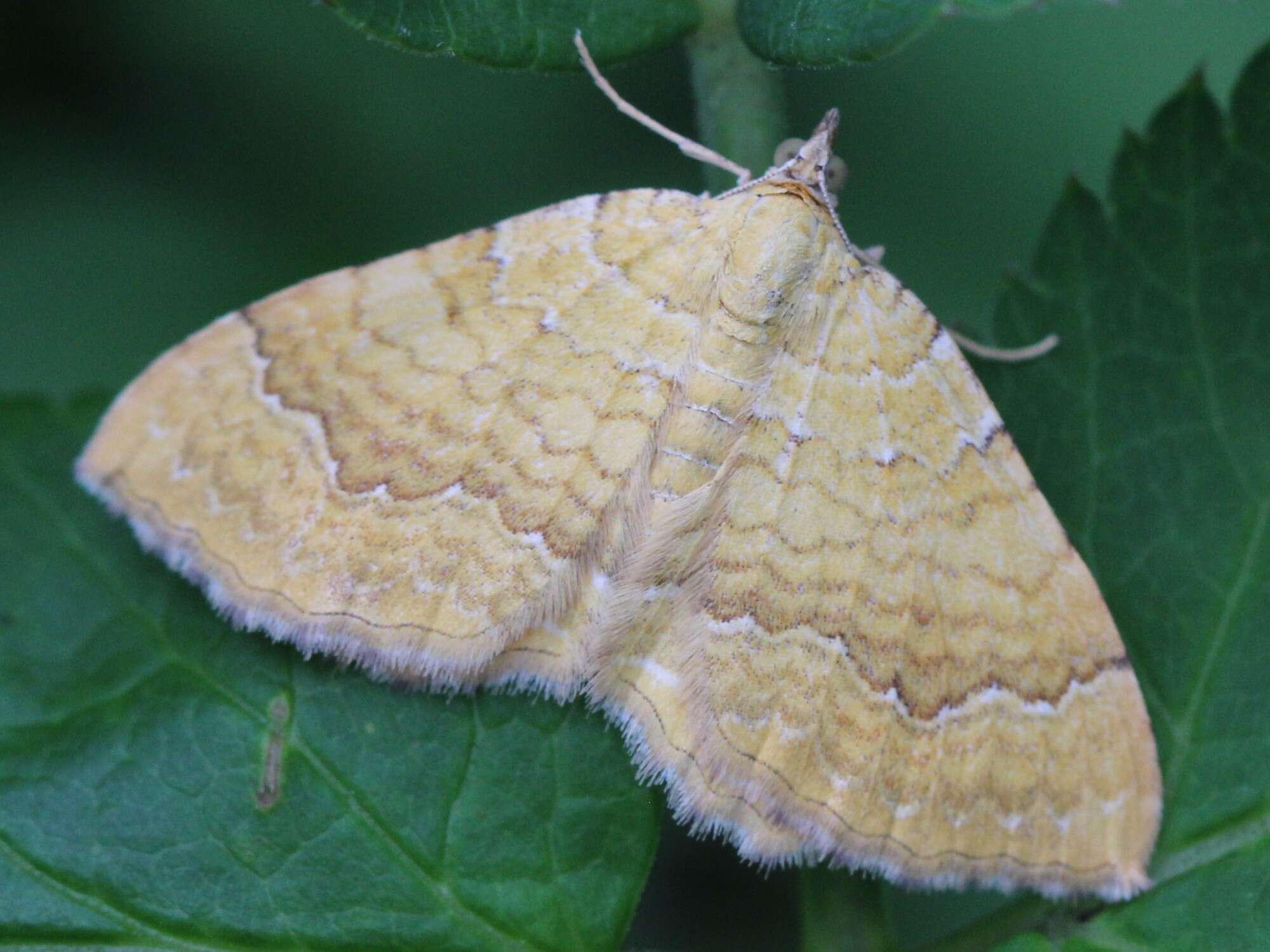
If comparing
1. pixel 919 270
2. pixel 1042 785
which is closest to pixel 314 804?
pixel 1042 785

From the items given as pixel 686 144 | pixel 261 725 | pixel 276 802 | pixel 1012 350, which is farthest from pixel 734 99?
pixel 276 802

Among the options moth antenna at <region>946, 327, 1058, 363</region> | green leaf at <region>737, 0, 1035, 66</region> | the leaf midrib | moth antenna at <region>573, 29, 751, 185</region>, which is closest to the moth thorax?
moth antenna at <region>573, 29, 751, 185</region>

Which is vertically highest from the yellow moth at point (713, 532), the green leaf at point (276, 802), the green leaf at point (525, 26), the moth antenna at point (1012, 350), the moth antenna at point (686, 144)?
the green leaf at point (525, 26)

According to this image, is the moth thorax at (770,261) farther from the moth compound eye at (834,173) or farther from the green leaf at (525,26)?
the green leaf at (525,26)

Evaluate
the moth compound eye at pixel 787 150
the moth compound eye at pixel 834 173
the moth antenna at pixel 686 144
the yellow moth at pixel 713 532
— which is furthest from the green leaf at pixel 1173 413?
the moth antenna at pixel 686 144

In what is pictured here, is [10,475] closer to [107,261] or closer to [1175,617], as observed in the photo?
[107,261]

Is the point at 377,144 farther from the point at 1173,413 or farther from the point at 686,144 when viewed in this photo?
the point at 1173,413

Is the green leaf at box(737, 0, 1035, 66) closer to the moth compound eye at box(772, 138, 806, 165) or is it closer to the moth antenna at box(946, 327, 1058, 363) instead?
the moth compound eye at box(772, 138, 806, 165)
